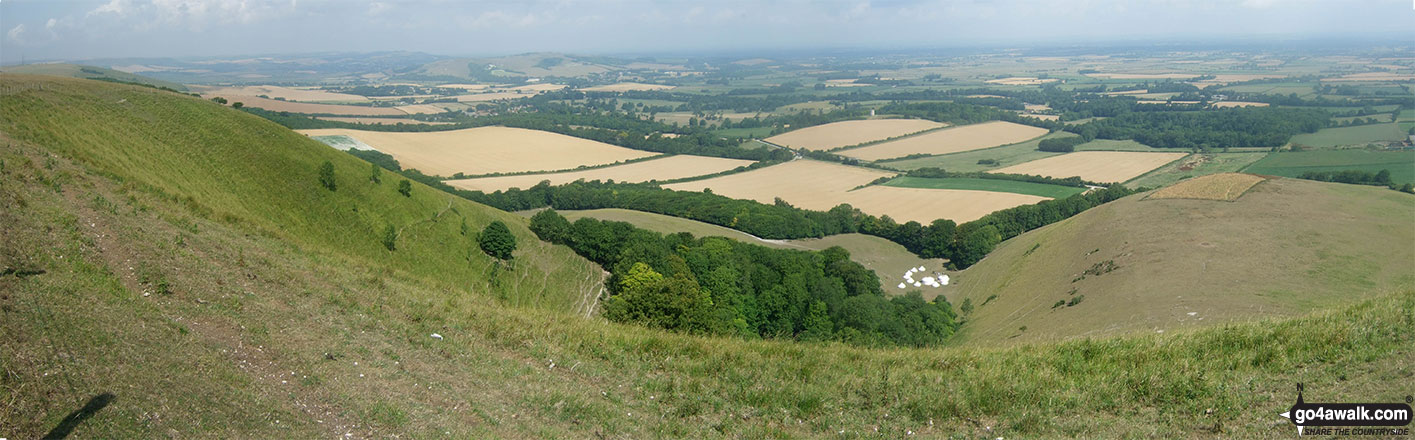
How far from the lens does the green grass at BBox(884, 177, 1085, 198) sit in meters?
89.4

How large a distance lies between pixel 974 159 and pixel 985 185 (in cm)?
2447

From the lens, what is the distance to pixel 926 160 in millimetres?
118500

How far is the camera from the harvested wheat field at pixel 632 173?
97438mm

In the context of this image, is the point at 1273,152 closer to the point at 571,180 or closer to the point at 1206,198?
the point at 1206,198

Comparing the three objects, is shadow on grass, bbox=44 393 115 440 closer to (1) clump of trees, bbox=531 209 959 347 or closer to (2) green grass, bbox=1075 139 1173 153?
(1) clump of trees, bbox=531 209 959 347

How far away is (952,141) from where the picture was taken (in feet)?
448

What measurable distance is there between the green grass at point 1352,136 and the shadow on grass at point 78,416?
14057cm

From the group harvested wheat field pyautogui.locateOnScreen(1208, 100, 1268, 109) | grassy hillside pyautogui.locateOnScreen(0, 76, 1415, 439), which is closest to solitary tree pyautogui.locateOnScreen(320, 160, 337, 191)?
grassy hillside pyautogui.locateOnScreen(0, 76, 1415, 439)

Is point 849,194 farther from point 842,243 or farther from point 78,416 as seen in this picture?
point 78,416

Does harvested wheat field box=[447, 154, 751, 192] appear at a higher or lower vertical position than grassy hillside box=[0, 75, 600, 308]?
lower

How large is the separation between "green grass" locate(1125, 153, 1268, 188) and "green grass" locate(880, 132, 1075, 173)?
20.1 m

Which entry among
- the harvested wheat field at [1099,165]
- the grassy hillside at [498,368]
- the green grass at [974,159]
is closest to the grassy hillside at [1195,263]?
the grassy hillside at [498,368]

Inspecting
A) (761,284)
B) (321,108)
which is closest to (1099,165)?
(761,284)

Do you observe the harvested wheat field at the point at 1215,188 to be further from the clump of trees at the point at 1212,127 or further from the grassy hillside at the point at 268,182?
the clump of trees at the point at 1212,127
